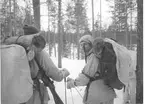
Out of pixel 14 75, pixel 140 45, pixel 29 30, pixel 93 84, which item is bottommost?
pixel 93 84

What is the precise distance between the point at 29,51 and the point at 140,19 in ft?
9.81

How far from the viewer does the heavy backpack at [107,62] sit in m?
2.43

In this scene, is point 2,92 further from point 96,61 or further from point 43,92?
point 96,61

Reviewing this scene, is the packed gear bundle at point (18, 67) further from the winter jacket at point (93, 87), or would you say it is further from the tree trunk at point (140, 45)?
the tree trunk at point (140, 45)

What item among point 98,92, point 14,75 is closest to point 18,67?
point 14,75

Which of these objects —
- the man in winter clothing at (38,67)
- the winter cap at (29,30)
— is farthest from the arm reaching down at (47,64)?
the winter cap at (29,30)

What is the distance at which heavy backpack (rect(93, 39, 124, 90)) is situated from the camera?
7.99 ft

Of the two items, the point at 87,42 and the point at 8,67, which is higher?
the point at 87,42

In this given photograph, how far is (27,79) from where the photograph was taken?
1.92 metres

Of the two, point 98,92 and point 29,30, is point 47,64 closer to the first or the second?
point 29,30

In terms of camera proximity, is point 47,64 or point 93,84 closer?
point 47,64

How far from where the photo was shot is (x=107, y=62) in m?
2.43

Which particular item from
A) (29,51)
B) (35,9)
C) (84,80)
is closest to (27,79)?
(29,51)

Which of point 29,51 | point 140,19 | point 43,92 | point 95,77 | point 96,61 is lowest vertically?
point 43,92
